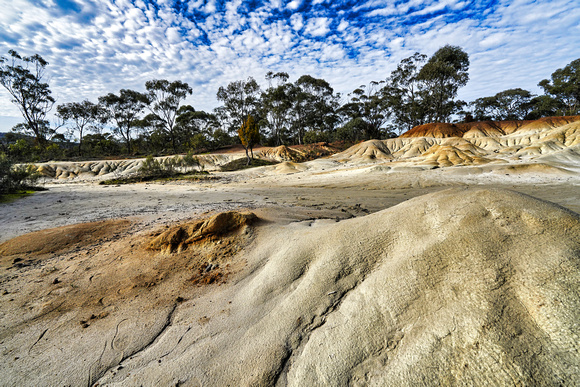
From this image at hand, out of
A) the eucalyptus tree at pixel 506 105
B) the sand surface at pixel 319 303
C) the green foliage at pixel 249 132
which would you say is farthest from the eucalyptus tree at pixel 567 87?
the sand surface at pixel 319 303

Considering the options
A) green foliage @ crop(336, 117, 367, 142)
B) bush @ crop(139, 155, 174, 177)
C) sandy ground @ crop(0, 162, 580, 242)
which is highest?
green foliage @ crop(336, 117, 367, 142)

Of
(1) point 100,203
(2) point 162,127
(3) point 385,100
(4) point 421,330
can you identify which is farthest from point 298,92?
(4) point 421,330

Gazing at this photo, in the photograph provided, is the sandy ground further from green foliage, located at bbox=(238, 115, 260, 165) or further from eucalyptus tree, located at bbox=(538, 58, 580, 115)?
eucalyptus tree, located at bbox=(538, 58, 580, 115)

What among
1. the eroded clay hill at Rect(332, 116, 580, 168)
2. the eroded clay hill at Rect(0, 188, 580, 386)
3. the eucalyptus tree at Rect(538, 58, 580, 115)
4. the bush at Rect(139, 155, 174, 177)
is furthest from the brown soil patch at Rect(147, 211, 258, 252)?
the eucalyptus tree at Rect(538, 58, 580, 115)

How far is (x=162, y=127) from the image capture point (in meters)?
49.1

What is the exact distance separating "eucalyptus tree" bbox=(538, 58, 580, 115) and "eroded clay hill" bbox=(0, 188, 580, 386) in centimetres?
6473

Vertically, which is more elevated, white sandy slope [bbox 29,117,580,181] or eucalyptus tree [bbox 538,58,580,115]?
eucalyptus tree [bbox 538,58,580,115]

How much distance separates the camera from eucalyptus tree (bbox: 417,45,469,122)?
40531mm

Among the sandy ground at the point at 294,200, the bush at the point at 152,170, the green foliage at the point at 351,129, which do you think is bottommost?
the sandy ground at the point at 294,200

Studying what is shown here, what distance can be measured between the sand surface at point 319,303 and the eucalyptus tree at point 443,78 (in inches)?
1950

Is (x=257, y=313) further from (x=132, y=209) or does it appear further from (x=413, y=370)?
(x=132, y=209)

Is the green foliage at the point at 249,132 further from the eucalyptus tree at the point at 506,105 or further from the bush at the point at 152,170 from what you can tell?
the eucalyptus tree at the point at 506,105

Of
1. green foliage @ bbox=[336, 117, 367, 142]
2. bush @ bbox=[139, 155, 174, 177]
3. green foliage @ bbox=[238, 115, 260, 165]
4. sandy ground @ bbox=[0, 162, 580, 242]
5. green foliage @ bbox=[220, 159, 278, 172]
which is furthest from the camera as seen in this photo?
green foliage @ bbox=[336, 117, 367, 142]

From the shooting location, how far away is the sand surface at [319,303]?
5.19 ft
